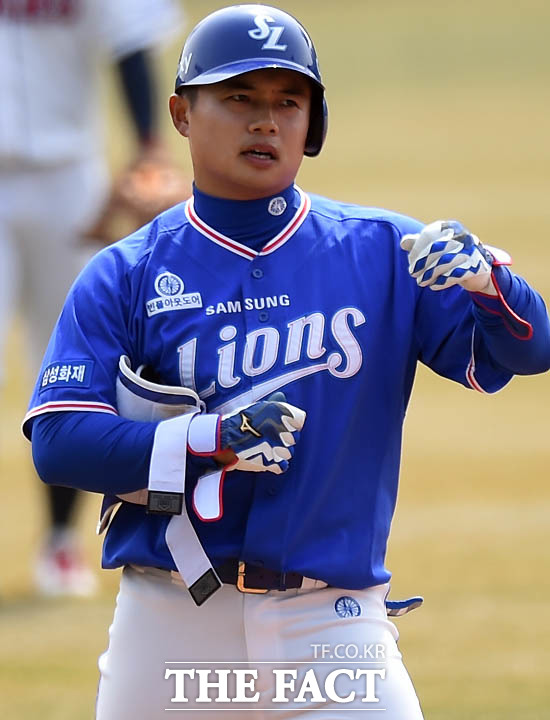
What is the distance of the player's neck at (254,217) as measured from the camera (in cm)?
307

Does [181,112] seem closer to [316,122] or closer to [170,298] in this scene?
[316,122]

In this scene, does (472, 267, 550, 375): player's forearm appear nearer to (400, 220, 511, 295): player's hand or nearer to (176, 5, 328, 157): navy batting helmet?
(400, 220, 511, 295): player's hand

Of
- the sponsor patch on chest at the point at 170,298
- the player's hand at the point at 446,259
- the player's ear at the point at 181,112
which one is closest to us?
the player's hand at the point at 446,259

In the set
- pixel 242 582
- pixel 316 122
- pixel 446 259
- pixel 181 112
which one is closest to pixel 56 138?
pixel 181 112

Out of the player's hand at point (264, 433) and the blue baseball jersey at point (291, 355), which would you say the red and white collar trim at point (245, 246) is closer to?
Result: the blue baseball jersey at point (291, 355)

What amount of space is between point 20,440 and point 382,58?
20.4 meters

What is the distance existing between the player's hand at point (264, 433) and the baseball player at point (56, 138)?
10.7 feet

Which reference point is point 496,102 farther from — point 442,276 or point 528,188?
point 442,276

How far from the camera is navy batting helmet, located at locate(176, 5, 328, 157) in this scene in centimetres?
294

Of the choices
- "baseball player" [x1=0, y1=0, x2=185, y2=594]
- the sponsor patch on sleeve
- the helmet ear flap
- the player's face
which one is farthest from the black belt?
"baseball player" [x1=0, y1=0, x2=185, y2=594]

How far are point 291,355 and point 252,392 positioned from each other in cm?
10

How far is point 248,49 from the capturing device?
2.95 meters

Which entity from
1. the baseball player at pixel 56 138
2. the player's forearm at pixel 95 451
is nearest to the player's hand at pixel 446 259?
the player's forearm at pixel 95 451

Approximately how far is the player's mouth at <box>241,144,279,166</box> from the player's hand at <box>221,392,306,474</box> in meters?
0.43
